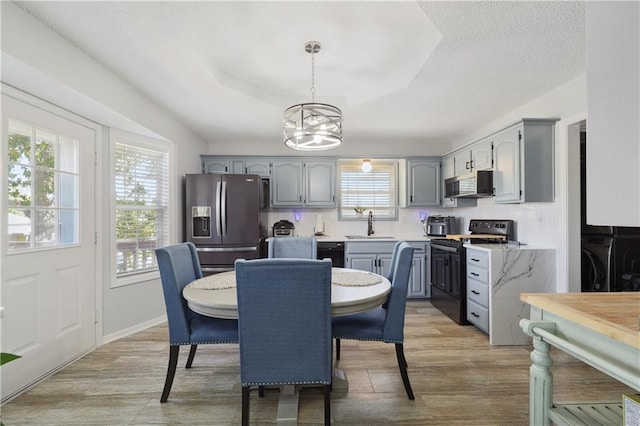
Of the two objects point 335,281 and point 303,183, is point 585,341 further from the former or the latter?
point 303,183

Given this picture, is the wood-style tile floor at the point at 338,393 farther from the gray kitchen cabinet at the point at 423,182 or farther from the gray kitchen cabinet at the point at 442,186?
the gray kitchen cabinet at the point at 423,182

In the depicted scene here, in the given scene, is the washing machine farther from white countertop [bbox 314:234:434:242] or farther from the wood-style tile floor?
white countertop [bbox 314:234:434:242]

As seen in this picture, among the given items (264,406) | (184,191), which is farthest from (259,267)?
(184,191)

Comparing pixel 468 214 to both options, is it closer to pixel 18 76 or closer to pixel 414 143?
pixel 414 143

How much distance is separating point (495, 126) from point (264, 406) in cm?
384

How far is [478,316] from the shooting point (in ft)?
10.3

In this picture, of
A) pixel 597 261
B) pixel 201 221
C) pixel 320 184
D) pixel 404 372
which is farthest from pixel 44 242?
pixel 597 261

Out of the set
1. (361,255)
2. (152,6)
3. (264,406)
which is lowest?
(264,406)

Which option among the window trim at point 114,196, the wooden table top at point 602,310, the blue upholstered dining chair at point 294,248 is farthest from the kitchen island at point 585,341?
the window trim at point 114,196

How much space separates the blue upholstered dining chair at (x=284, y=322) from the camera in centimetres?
151

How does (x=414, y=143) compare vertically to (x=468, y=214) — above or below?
above

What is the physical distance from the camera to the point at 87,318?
2.73m

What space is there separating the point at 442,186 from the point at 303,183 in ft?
6.84

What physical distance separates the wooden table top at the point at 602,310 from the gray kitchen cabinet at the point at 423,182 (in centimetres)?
340
